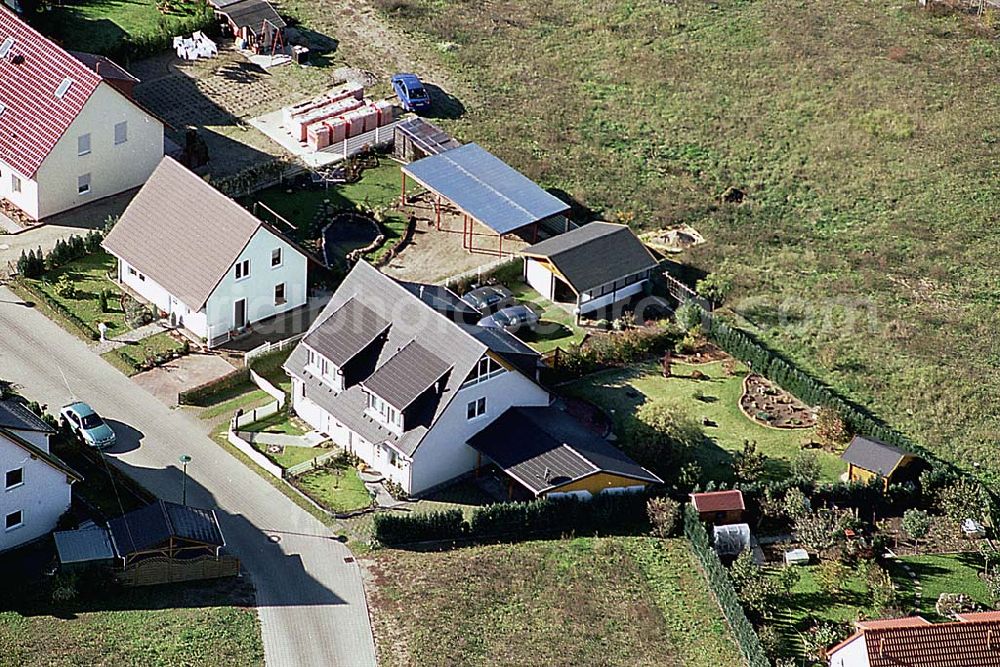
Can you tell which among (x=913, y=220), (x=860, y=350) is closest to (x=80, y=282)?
(x=860, y=350)

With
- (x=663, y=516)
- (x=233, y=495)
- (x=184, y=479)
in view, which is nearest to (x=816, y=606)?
(x=663, y=516)

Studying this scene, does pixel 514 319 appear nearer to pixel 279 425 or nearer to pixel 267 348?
pixel 267 348

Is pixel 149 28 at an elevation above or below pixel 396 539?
above

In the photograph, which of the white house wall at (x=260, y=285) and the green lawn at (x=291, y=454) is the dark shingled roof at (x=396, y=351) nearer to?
the green lawn at (x=291, y=454)

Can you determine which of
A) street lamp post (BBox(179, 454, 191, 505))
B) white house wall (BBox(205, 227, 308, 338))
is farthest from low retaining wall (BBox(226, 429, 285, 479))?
white house wall (BBox(205, 227, 308, 338))

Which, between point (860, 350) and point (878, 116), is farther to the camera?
point (878, 116)

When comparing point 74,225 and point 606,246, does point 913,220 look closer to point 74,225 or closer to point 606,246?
point 606,246

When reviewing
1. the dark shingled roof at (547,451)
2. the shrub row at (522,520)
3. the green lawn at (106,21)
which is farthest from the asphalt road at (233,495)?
the green lawn at (106,21)
